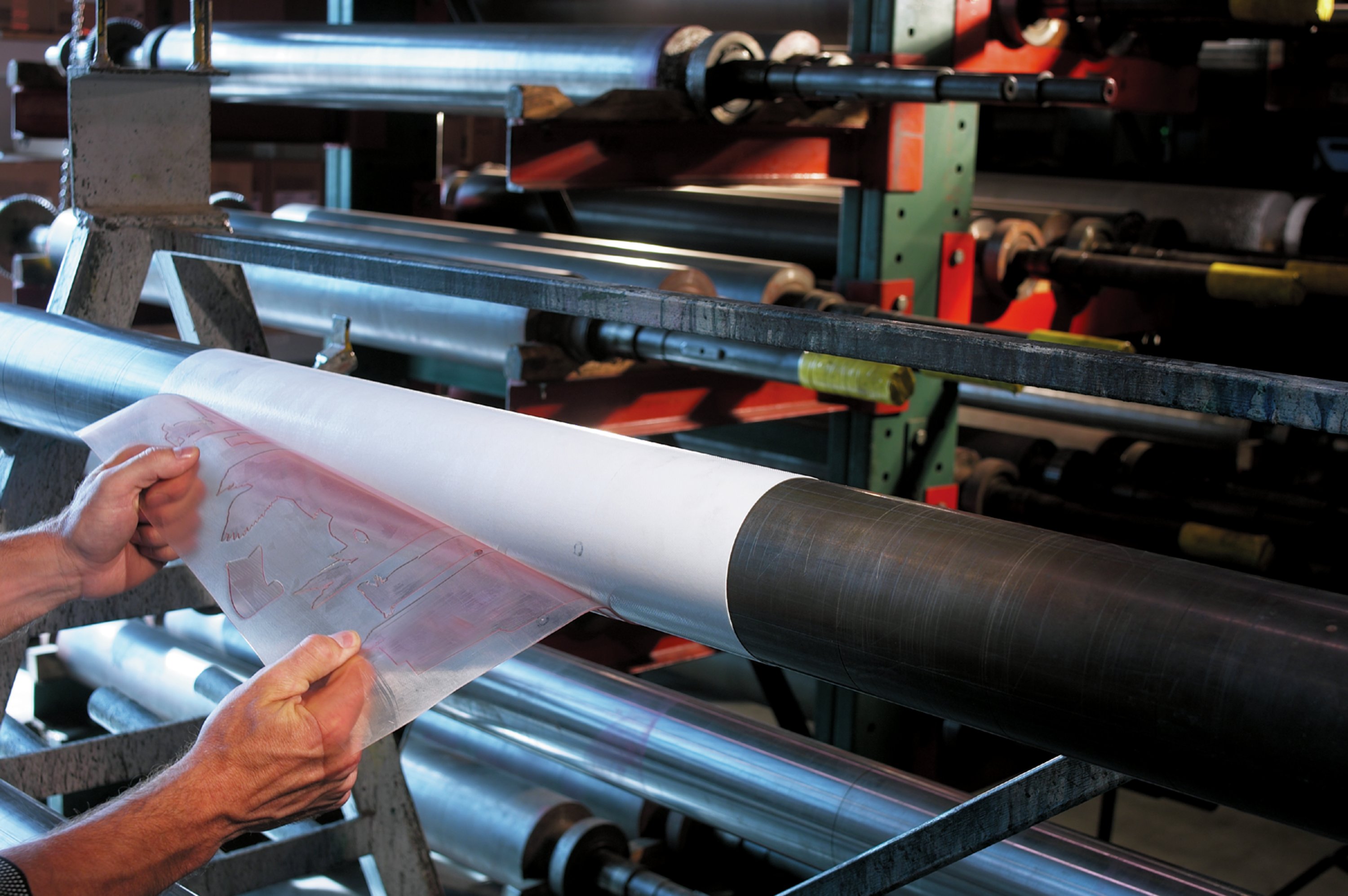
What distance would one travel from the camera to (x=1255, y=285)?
6.20 feet

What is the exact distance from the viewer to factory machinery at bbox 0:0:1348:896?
653 mm

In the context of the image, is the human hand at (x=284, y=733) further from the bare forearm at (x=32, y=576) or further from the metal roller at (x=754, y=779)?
the metal roller at (x=754, y=779)

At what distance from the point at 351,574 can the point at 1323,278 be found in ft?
5.44

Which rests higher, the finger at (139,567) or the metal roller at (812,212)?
the metal roller at (812,212)

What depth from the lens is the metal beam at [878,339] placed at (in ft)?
2.15

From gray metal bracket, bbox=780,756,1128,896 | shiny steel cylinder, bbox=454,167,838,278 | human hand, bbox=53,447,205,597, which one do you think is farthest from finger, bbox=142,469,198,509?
shiny steel cylinder, bbox=454,167,838,278

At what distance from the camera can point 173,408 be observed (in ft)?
3.41

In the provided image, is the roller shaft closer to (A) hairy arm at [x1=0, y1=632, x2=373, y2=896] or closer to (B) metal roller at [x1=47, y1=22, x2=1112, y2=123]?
(B) metal roller at [x1=47, y1=22, x2=1112, y2=123]

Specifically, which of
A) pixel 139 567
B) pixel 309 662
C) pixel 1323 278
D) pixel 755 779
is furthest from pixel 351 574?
pixel 1323 278

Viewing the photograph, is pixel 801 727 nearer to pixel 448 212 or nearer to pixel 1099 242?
pixel 1099 242

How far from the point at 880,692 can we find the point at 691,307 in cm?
34

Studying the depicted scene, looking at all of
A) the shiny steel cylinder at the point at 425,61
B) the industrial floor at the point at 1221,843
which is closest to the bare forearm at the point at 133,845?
the shiny steel cylinder at the point at 425,61

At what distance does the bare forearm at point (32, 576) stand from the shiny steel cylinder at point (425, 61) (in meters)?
0.82

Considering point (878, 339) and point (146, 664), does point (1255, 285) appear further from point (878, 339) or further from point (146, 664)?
point (146, 664)
